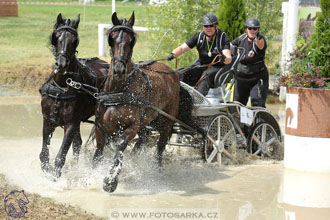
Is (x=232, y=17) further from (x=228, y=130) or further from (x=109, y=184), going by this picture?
(x=109, y=184)

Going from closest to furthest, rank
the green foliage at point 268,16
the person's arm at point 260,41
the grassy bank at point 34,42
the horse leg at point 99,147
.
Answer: the horse leg at point 99,147
the person's arm at point 260,41
the green foliage at point 268,16
the grassy bank at point 34,42

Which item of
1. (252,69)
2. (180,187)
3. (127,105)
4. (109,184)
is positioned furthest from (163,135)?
(252,69)

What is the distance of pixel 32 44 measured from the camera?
68.1ft

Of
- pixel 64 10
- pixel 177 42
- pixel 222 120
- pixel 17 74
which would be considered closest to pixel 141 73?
pixel 222 120

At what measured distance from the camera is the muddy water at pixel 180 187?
6.90m

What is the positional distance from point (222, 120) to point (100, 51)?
33.2 ft

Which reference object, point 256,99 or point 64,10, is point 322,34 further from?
point 64,10

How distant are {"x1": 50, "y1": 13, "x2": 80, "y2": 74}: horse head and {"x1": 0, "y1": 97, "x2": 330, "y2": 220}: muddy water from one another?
1.44 m

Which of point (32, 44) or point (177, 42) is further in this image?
point (32, 44)

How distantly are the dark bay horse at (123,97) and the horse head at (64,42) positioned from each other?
0.49 meters

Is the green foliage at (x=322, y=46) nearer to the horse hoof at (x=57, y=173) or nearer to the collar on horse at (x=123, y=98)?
the collar on horse at (x=123, y=98)

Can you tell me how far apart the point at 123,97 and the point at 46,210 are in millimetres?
1724

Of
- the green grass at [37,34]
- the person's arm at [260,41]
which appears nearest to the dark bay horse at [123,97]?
the person's arm at [260,41]

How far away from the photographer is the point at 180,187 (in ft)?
25.8
